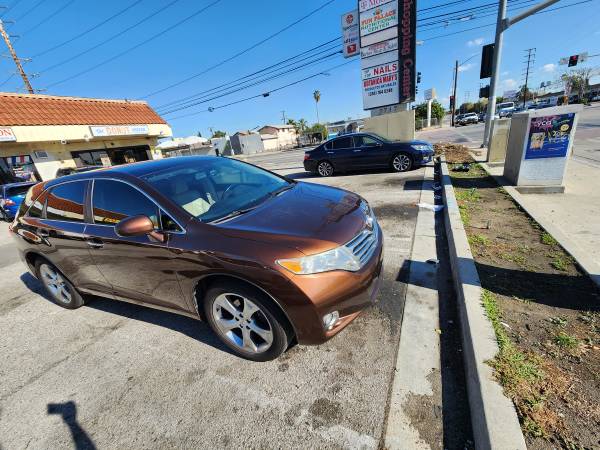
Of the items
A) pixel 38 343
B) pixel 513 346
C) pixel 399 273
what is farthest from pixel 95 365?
pixel 513 346

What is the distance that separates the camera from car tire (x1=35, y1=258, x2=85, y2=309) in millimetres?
3609

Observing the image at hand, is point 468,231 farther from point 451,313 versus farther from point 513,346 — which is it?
point 513,346

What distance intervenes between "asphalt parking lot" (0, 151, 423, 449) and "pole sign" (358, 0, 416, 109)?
15.3 m

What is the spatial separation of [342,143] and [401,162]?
2.17 meters

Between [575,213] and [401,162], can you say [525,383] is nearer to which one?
[575,213]

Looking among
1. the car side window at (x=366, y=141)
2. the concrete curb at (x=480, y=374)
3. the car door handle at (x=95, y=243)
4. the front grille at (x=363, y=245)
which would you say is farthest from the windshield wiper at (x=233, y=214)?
the car side window at (x=366, y=141)

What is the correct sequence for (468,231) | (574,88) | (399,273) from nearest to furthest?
(399,273) → (468,231) → (574,88)

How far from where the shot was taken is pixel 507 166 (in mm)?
6699

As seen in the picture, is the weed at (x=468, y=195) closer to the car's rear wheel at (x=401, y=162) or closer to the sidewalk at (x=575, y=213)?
the sidewalk at (x=575, y=213)

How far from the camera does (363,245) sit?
241 cm

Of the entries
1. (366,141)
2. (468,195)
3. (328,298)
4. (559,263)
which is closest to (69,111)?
(366,141)

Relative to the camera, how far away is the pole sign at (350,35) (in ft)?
59.9

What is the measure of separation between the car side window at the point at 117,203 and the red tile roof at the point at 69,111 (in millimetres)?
16588

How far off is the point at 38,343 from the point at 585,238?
21.9 ft
